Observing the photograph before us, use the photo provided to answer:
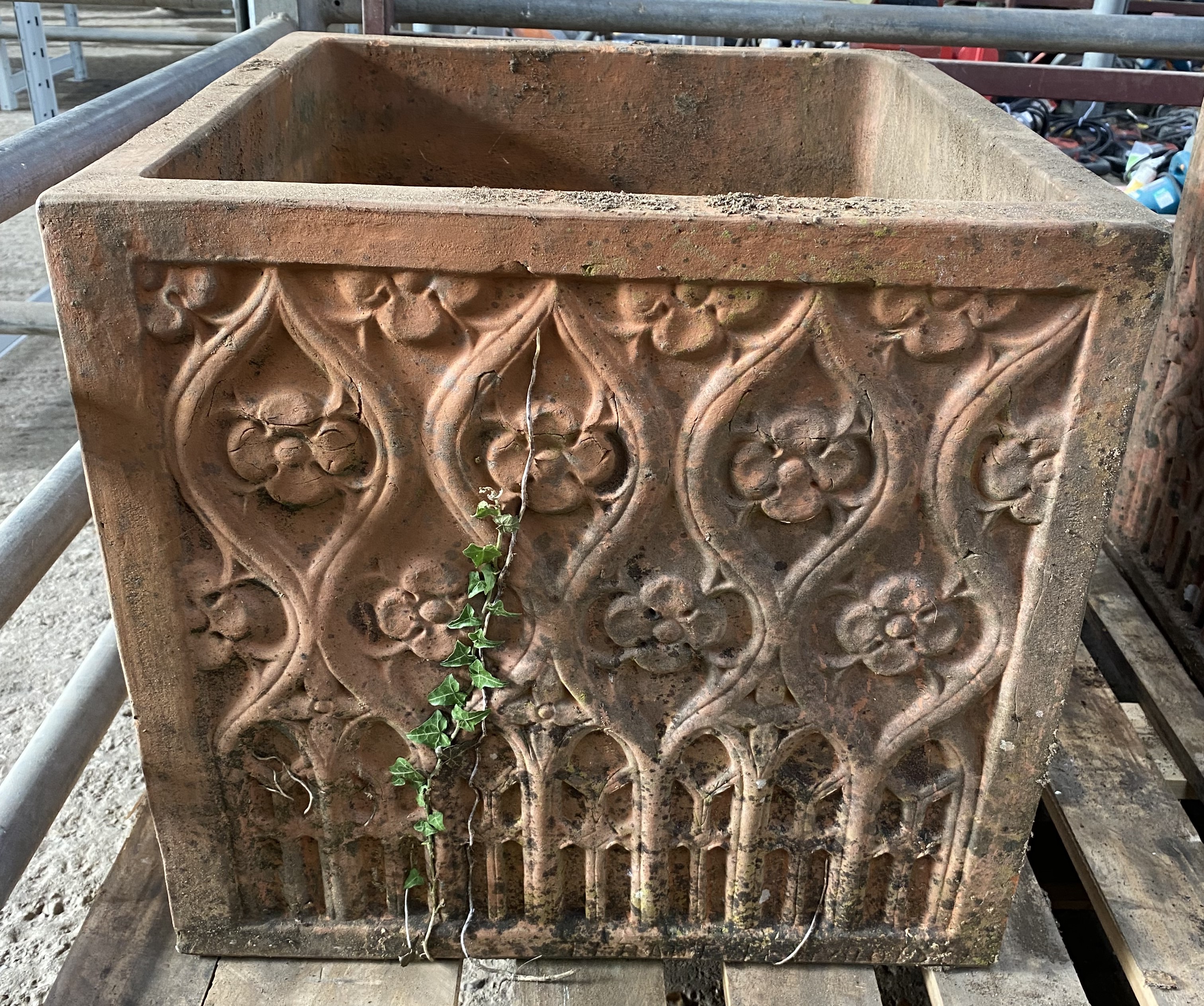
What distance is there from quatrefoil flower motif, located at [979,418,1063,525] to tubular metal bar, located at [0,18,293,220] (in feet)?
3.54

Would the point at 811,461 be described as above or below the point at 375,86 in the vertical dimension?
below

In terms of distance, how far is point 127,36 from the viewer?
6.48 meters

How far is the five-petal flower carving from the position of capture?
3.77ft

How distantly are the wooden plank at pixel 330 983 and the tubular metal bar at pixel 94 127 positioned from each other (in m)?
1.00

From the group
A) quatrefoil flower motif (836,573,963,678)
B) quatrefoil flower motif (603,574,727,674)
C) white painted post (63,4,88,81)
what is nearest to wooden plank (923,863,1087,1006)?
quatrefoil flower motif (836,573,963,678)

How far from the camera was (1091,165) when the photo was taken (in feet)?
17.0

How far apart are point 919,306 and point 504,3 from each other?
6.01 feet

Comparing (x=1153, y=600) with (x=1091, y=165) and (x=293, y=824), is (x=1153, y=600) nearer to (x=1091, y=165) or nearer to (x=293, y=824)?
(x=293, y=824)

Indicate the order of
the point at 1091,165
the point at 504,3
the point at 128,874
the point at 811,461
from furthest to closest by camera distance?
the point at 1091,165 → the point at 504,3 → the point at 128,874 → the point at 811,461

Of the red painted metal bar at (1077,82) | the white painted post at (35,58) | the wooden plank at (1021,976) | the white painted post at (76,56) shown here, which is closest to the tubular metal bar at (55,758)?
the wooden plank at (1021,976)

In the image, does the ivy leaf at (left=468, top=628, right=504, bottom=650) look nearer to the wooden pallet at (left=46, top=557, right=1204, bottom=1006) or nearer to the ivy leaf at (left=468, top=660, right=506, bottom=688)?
the ivy leaf at (left=468, top=660, right=506, bottom=688)

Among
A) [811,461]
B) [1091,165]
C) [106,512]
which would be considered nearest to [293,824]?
[106,512]

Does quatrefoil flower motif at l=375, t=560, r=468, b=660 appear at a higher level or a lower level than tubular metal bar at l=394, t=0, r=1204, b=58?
lower

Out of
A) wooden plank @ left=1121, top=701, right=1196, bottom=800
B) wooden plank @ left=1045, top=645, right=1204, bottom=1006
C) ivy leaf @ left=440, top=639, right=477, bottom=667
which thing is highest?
ivy leaf @ left=440, top=639, right=477, bottom=667
